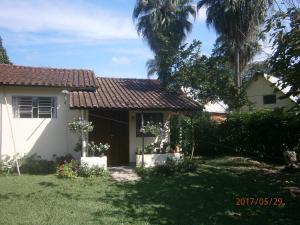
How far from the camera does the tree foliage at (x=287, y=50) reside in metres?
6.80

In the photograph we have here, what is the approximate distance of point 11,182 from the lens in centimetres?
1152

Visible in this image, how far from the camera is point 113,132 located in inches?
597

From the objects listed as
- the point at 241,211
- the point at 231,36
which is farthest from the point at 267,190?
the point at 231,36

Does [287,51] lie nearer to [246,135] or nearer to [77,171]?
[77,171]

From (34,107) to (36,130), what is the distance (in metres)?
0.92

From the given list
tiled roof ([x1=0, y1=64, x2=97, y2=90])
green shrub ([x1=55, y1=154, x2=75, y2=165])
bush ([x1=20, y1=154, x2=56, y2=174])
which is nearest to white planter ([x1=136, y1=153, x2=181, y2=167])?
green shrub ([x1=55, y1=154, x2=75, y2=165])

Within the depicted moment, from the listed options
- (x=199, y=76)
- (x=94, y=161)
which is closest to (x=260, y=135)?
(x=199, y=76)

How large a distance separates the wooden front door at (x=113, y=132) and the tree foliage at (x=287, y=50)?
28.3ft

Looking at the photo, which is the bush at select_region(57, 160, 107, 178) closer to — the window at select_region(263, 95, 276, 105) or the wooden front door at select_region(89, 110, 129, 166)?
the wooden front door at select_region(89, 110, 129, 166)

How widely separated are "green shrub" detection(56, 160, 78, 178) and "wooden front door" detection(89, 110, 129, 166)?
209cm

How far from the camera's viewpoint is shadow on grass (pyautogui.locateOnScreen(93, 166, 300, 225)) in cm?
793

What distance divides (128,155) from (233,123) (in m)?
6.50

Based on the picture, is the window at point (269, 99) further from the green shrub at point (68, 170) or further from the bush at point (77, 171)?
the green shrub at point (68, 170)

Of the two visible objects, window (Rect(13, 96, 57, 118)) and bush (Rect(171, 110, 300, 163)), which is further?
bush (Rect(171, 110, 300, 163))
